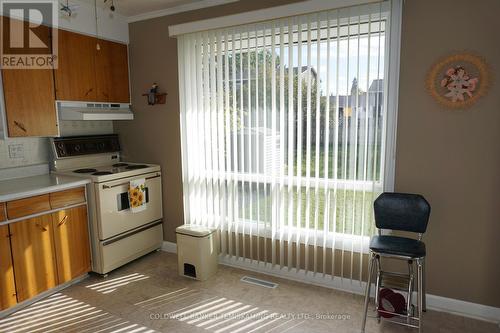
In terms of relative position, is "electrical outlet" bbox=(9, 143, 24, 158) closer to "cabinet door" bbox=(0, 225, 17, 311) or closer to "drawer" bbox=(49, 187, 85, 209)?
"drawer" bbox=(49, 187, 85, 209)

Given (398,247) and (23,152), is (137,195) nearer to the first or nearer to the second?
(23,152)

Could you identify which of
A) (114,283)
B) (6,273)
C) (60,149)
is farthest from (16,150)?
(114,283)

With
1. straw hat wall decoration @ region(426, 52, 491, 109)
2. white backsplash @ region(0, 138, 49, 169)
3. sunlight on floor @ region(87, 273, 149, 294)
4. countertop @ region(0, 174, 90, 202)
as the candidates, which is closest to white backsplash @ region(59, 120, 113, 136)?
white backsplash @ region(0, 138, 49, 169)

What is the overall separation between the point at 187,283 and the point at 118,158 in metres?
1.81

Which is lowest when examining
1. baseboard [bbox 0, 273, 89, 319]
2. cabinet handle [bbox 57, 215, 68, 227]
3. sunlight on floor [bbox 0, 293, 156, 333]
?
sunlight on floor [bbox 0, 293, 156, 333]

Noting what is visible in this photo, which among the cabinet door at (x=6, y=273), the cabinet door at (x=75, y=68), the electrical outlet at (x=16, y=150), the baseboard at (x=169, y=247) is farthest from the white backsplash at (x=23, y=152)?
the baseboard at (x=169, y=247)

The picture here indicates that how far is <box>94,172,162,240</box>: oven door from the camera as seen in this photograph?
10.2 ft

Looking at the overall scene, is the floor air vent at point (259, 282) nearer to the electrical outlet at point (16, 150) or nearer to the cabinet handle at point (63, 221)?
the cabinet handle at point (63, 221)

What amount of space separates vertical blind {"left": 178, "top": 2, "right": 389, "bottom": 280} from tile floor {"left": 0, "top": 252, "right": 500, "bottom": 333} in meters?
0.36

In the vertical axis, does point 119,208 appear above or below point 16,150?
below

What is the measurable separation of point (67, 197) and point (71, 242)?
1.35ft

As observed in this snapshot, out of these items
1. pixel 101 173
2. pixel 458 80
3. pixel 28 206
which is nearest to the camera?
pixel 458 80

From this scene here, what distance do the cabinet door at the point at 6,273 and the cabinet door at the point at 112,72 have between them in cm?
161

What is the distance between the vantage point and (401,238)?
2.41 metres
